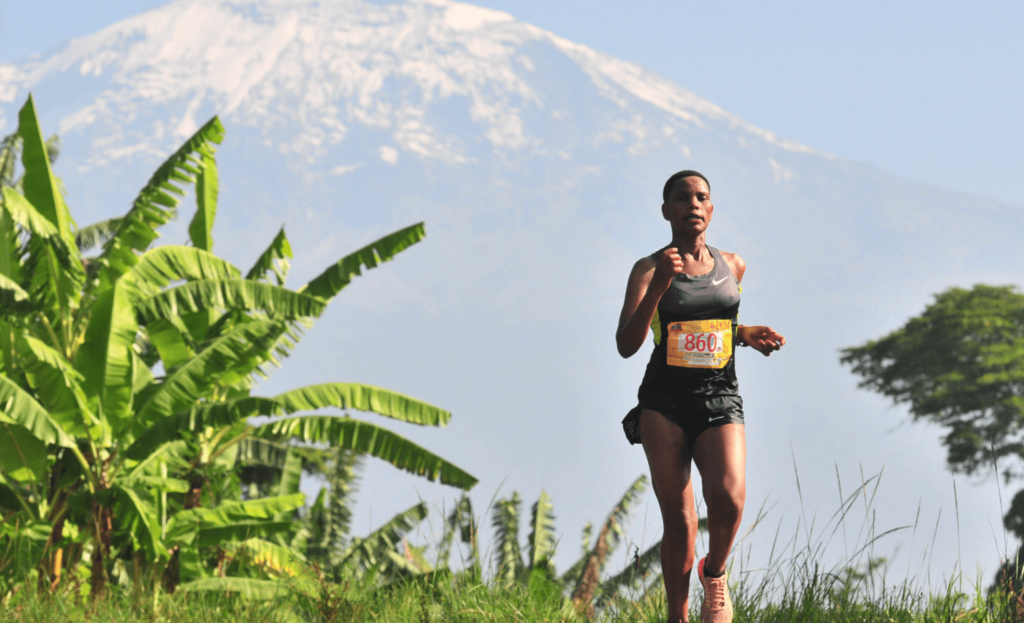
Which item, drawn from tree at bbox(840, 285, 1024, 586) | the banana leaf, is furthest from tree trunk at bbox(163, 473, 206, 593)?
tree at bbox(840, 285, 1024, 586)

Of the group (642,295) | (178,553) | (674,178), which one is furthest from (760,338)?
(178,553)

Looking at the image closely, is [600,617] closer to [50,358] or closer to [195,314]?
[50,358]

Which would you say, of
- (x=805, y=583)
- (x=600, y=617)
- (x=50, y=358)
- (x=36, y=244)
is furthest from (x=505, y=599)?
(x=36, y=244)

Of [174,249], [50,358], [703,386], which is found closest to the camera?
[703,386]

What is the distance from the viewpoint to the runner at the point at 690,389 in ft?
12.5

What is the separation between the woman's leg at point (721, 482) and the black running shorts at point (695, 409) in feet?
0.12

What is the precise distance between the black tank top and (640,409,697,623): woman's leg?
19cm

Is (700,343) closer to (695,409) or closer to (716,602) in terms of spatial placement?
(695,409)

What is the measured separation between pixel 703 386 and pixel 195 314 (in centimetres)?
993

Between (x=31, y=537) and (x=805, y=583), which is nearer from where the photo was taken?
(x=805, y=583)

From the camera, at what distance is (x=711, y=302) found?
13.1ft

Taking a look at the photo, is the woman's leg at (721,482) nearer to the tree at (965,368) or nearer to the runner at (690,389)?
the runner at (690,389)

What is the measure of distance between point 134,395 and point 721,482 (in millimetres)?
8962

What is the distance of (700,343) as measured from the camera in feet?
13.0
